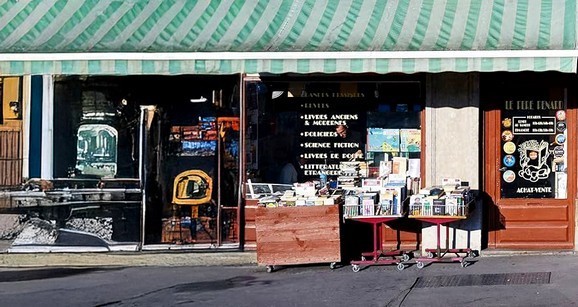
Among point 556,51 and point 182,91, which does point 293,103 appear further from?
point 556,51

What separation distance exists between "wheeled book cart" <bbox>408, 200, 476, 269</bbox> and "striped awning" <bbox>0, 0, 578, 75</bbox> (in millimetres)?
1588

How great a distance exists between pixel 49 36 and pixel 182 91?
1806 mm

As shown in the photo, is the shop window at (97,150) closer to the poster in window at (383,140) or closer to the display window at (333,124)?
the display window at (333,124)

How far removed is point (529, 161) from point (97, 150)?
530 cm

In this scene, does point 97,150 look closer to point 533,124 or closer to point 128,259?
point 128,259

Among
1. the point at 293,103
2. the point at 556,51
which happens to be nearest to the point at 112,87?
the point at 293,103

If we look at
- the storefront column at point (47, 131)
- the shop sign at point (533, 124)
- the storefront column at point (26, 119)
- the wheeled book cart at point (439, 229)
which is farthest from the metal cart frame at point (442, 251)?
the storefront column at point (26, 119)

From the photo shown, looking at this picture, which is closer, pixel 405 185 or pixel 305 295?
pixel 305 295

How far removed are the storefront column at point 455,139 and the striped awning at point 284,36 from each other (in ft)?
3.27

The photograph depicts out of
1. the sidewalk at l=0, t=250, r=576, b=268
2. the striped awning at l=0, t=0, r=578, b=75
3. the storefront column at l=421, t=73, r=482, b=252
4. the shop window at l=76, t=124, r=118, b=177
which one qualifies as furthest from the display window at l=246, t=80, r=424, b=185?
the shop window at l=76, t=124, r=118, b=177

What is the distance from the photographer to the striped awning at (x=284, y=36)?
10.7 m

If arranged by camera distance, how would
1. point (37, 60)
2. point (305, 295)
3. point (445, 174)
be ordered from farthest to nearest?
1. point (445, 174)
2. point (37, 60)
3. point (305, 295)

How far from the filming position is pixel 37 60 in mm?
10969

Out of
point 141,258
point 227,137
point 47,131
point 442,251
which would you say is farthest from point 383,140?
point 47,131
